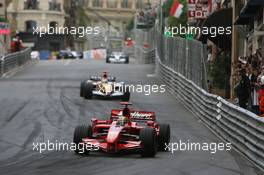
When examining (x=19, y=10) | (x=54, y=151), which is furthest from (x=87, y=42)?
(x=54, y=151)

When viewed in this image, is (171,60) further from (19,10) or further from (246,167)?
(19,10)

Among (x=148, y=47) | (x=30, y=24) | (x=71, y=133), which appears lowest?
(x=148, y=47)

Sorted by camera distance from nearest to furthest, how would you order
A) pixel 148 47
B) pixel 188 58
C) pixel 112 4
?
pixel 188 58
pixel 148 47
pixel 112 4

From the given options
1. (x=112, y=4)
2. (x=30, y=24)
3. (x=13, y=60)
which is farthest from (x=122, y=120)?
(x=112, y=4)

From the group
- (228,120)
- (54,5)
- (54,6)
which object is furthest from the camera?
(54,6)

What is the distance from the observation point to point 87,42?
118688mm

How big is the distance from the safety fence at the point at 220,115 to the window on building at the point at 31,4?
64710mm

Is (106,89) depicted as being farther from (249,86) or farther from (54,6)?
(54,6)

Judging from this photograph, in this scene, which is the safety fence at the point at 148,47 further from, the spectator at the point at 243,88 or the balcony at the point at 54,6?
the spectator at the point at 243,88

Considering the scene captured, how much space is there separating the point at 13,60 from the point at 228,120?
97.2 feet

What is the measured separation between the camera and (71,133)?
19.5 m

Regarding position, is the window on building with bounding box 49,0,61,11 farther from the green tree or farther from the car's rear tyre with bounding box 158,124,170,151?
the car's rear tyre with bounding box 158,124,170,151

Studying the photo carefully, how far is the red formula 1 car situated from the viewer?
15.2 metres

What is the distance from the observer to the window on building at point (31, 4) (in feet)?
322
